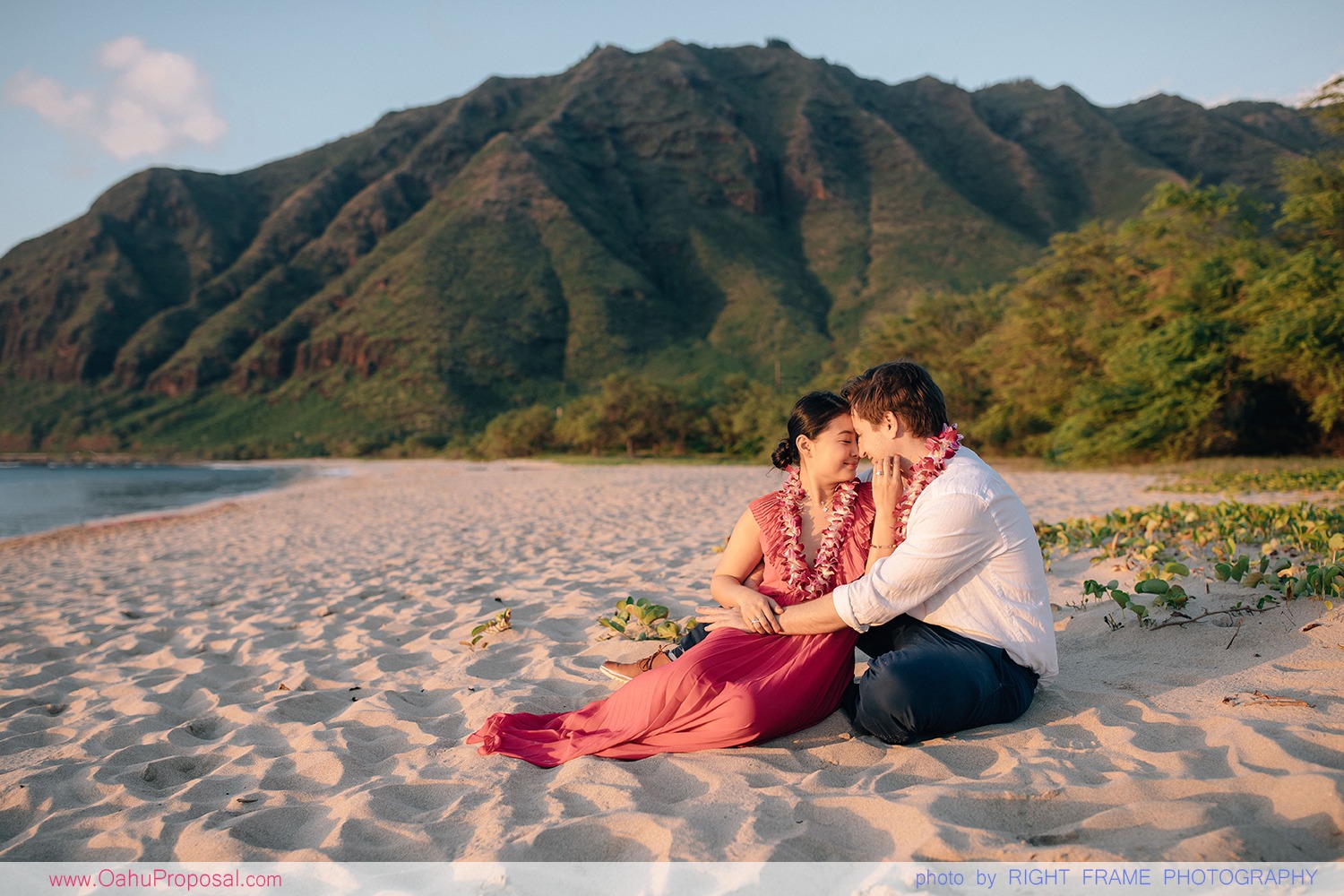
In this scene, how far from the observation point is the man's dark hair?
9.08 ft

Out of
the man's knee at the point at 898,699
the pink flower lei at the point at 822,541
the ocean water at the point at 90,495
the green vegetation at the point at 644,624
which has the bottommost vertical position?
the ocean water at the point at 90,495

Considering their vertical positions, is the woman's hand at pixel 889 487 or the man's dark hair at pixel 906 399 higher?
the man's dark hair at pixel 906 399

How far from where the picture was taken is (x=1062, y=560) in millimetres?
5445

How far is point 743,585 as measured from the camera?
3160 millimetres

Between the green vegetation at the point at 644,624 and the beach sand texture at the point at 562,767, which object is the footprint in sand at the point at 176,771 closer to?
the beach sand texture at the point at 562,767

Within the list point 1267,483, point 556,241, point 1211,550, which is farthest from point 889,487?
point 556,241

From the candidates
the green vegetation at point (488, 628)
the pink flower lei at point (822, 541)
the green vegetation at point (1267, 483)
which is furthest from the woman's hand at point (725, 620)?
the green vegetation at point (1267, 483)

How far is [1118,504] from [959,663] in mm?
8111

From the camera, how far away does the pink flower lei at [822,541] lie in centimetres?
303

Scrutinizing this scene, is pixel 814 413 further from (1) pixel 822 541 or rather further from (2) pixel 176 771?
(2) pixel 176 771

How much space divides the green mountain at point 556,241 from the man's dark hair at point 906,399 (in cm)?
4930

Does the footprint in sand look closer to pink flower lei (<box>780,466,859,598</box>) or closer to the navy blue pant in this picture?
pink flower lei (<box>780,466,859,598</box>)

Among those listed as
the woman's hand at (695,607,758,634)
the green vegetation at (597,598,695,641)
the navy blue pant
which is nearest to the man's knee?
the navy blue pant

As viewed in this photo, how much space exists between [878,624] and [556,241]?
74219 mm
